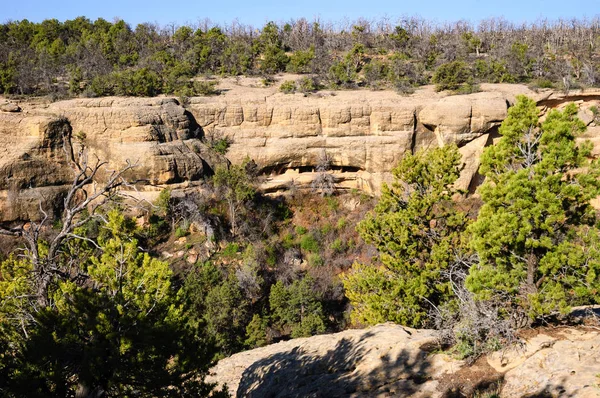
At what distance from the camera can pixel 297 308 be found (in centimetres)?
1936

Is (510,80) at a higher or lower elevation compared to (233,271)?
higher

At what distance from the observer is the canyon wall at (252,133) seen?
23875mm

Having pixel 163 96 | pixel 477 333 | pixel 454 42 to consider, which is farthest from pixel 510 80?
pixel 477 333

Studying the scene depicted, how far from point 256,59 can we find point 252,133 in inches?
509

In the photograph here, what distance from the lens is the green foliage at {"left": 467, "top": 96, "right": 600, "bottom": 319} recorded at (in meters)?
8.71

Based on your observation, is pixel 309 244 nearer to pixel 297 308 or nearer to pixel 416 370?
pixel 297 308

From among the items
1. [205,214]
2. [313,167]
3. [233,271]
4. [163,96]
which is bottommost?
[233,271]

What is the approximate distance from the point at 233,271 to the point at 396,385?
49.5 feet

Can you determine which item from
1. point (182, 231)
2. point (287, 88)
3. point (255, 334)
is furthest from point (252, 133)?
point (255, 334)

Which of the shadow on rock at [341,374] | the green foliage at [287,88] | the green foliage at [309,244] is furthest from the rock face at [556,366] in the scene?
the green foliage at [287,88]

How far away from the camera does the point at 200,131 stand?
2778 centimetres

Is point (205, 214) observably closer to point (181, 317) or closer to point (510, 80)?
point (181, 317)

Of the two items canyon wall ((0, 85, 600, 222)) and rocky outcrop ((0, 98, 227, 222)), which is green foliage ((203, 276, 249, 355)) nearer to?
rocky outcrop ((0, 98, 227, 222))

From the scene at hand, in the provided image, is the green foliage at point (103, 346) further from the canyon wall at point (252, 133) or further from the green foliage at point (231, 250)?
the canyon wall at point (252, 133)
